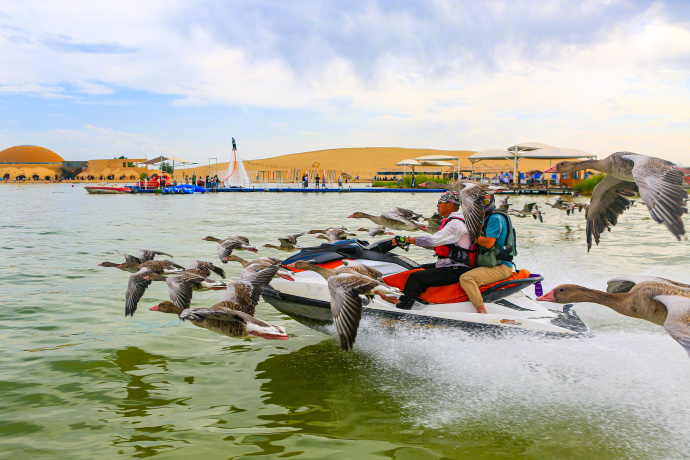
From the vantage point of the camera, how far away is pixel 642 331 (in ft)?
20.8

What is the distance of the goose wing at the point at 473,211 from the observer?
498cm

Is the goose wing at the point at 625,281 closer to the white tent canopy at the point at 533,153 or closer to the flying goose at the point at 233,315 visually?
the flying goose at the point at 233,315

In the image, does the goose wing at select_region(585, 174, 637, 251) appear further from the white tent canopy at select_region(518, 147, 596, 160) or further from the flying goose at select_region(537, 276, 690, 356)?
the white tent canopy at select_region(518, 147, 596, 160)

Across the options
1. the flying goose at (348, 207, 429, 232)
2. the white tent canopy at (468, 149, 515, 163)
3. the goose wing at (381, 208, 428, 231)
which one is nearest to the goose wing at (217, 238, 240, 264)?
the flying goose at (348, 207, 429, 232)

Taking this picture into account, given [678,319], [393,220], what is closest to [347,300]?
[678,319]

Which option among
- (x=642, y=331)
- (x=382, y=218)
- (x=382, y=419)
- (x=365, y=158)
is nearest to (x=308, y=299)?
(x=382, y=419)

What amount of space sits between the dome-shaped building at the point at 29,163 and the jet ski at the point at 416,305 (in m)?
171

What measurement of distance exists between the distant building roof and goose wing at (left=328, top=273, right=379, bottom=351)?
198m

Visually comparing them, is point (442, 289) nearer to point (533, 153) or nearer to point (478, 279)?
point (478, 279)

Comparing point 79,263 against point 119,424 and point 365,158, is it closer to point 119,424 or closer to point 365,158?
point 119,424

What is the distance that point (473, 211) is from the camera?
5.03 m

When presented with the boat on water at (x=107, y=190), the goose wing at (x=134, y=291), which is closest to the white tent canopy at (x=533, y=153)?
the boat on water at (x=107, y=190)

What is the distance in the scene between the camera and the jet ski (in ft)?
16.2

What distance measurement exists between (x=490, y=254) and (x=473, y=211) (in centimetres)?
48
